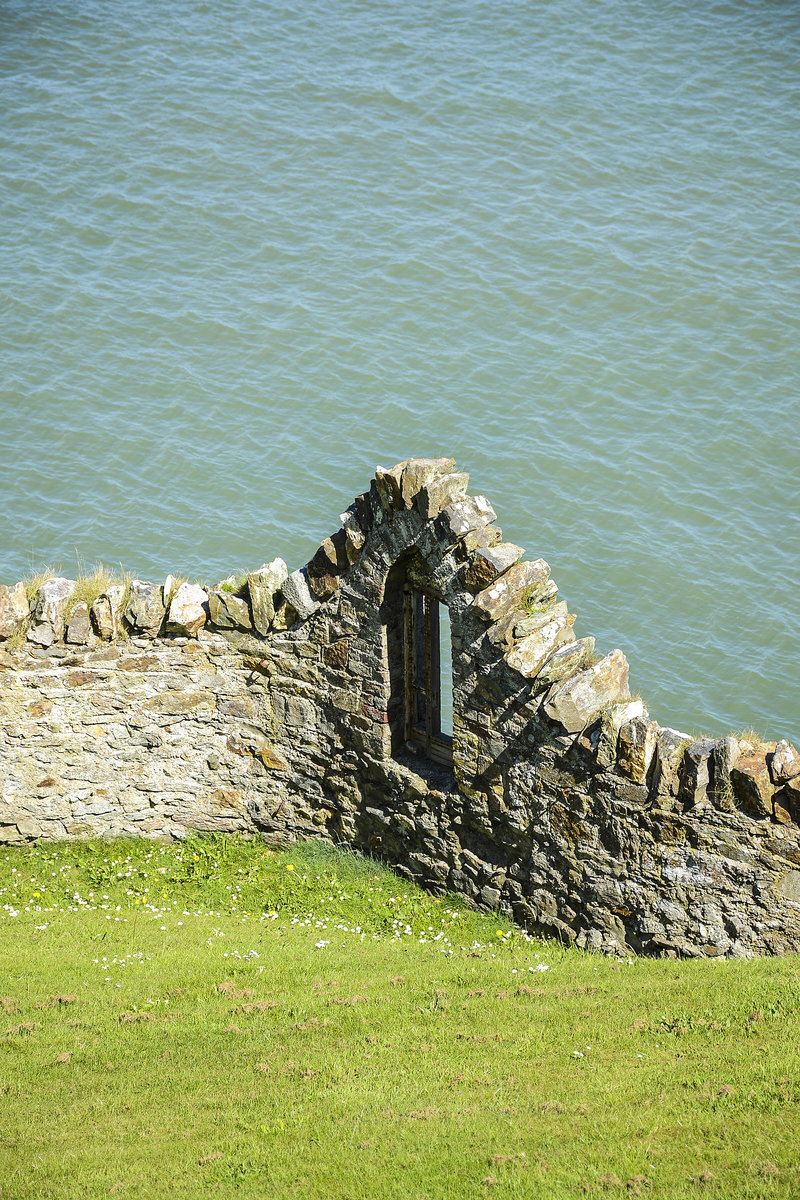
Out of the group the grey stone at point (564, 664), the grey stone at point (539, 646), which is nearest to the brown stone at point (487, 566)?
the grey stone at point (539, 646)

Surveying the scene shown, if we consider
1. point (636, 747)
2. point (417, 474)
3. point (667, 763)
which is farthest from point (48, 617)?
point (667, 763)

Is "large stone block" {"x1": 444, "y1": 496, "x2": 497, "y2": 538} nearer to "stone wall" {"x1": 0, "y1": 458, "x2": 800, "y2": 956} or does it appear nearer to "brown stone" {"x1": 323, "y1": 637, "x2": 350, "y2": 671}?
"stone wall" {"x1": 0, "y1": 458, "x2": 800, "y2": 956}

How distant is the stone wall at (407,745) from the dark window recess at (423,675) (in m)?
0.13

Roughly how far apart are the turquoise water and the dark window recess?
324 inches

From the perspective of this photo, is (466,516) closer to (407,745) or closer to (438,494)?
(438,494)

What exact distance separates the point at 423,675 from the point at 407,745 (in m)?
0.87

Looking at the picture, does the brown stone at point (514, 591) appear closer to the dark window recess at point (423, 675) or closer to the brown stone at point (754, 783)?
the dark window recess at point (423, 675)

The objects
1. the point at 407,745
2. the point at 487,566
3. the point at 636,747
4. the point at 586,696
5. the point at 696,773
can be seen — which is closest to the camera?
the point at 696,773

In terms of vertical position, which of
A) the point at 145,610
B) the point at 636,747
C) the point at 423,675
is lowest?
the point at 636,747

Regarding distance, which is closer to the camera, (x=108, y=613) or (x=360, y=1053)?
(x=360, y=1053)

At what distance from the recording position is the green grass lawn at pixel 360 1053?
7633 mm

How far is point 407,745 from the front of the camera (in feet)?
43.6

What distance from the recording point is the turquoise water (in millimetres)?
25281

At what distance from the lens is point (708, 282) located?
109ft
